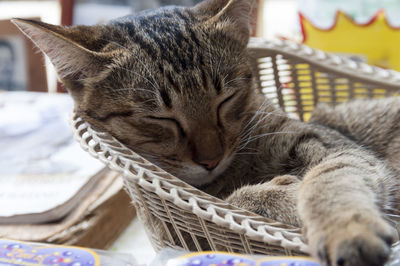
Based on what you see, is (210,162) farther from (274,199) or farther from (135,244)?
(135,244)

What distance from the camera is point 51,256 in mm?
786

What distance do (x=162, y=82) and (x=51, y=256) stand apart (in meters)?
0.43

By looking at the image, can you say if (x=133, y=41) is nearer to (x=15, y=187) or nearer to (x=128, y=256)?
(x=128, y=256)

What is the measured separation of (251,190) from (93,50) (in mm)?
496

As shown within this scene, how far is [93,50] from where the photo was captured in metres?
1.04

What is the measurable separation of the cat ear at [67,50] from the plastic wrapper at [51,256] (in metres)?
0.41

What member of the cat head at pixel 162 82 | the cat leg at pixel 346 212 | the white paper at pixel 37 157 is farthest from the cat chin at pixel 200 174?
the white paper at pixel 37 157

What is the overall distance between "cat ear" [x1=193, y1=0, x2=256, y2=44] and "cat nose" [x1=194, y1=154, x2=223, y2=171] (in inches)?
13.0

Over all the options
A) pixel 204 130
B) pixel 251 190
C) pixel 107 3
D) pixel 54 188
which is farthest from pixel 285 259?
pixel 107 3

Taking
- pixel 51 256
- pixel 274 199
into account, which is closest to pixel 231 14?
pixel 274 199

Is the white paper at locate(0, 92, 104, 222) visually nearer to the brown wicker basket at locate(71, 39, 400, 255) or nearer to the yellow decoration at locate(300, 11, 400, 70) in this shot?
the brown wicker basket at locate(71, 39, 400, 255)

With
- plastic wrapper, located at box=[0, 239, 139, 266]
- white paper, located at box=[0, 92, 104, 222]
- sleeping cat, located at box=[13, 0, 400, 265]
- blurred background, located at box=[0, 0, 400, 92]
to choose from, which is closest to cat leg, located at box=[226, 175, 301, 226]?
sleeping cat, located at box=[13, 0, 400, 265]

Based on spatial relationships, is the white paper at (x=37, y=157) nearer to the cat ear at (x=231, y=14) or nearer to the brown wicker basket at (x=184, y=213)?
the brown wicker basket at (x=184, y=213)

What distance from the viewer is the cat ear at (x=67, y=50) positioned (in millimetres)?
950
